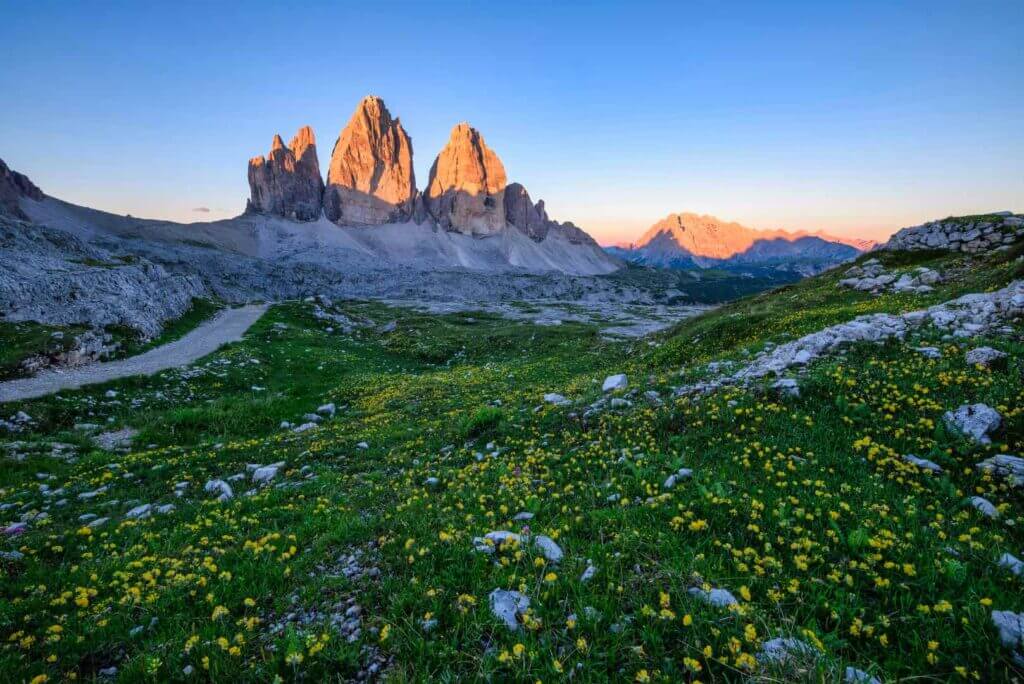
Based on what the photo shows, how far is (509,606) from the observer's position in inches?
199

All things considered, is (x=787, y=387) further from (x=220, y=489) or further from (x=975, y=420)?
(x=220, y=489)

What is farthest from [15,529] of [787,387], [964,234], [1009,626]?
[964,234]

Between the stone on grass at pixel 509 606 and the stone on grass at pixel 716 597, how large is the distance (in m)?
2.01

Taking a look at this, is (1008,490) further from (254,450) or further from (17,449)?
(17,449)

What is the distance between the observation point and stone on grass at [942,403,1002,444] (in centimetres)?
815

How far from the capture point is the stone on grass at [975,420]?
26.7 ft

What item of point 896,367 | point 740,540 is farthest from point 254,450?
point 896,367

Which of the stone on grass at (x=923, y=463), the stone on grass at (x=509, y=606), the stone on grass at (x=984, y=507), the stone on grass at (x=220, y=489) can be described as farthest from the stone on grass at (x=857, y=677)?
the stone on grass at (x=220, y=489)

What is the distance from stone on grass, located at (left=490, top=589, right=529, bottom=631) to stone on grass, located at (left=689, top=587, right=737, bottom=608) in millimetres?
2010

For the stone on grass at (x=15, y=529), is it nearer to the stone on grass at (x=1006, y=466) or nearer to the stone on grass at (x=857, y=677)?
the stone on grass at (x=857, y=677)

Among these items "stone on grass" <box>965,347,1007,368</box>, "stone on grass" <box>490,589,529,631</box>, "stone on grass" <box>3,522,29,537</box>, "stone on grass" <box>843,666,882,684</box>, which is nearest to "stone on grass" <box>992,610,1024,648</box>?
"stone on grass" <box>843,666,882,684</box>

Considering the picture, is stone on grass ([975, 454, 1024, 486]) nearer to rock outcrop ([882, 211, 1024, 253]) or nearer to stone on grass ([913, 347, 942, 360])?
stone on grass ([913, 347, 942, 360])

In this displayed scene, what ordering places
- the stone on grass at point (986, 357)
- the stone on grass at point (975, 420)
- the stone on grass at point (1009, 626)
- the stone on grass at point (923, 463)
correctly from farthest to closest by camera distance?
the stone on grass at point (986, 357)
the stone on grass at point (975, 420)
the stone on grass at point (923, 463)
the stone on grass at point (1009, 626)

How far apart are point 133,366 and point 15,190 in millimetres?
252081
